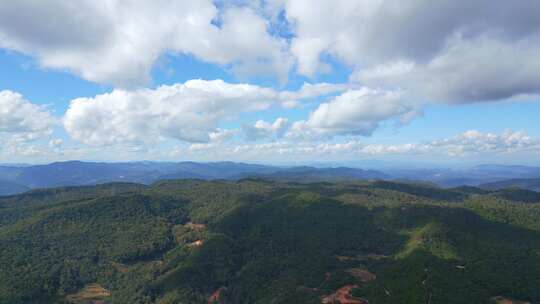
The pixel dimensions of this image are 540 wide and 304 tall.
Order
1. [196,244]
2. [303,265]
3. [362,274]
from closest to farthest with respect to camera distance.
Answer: [362,274]
[303,265]
[196,244]

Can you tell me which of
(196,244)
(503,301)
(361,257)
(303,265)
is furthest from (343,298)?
(196,244)

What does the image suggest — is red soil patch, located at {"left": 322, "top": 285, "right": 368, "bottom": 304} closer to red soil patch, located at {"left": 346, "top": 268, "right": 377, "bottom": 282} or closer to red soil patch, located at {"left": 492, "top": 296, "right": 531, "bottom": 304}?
red soil patch, located at {"left": 346, "top": 268, "right": 377, "bottom": 282}

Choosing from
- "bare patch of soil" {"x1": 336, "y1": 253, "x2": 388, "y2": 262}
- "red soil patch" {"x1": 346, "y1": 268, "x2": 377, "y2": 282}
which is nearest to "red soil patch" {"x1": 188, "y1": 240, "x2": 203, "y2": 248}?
"bare patch of soil" {"x1": 336, "y1": 253, "x2": 388, "y2": 262}

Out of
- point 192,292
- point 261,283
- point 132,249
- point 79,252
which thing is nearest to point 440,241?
point 261,283

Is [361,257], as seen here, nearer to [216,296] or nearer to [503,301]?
[503,301]

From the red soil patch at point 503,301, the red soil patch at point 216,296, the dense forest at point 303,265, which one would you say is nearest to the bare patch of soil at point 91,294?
the dense forest at point 303,265
